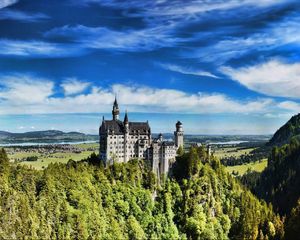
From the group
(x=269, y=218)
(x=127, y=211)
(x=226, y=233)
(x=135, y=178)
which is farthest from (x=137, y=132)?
(x=269, y=218)

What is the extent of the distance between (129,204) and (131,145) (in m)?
25.1

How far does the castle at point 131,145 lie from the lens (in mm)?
145250

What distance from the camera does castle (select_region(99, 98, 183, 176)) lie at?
14525 centimetres

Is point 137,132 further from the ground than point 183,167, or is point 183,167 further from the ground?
point 137,132

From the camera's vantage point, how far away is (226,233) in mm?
148000

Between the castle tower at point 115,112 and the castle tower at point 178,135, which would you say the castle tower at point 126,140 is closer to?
the castle tower at point 115,112

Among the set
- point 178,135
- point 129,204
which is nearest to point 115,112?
point 178,135

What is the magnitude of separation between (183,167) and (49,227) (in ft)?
214

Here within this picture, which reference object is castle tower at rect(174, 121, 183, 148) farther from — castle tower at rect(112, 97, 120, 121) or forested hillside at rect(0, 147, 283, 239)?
castle tower at rect(112, 97, 120, 121)

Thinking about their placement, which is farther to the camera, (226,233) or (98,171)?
(226,233)

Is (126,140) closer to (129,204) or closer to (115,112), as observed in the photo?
(115,112)

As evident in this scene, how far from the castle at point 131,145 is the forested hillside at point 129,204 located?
4.59 meters

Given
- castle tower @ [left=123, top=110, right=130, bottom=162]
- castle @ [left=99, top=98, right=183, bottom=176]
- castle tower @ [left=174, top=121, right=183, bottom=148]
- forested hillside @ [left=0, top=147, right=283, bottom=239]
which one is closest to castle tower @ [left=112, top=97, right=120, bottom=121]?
castle @ [left=99, top=98, right=183, bottom=176]

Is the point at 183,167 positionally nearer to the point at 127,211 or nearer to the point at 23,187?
the point at 127,211
